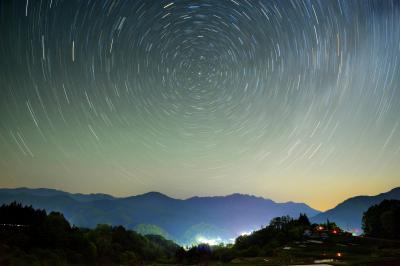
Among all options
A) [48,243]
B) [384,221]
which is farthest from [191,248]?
[384,221]

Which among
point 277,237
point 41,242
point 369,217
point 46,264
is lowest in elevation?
point 46,264

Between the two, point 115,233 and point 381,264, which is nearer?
point 381,264

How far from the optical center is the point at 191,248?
290 feet

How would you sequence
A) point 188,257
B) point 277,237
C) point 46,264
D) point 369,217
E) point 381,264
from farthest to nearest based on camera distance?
1. point 369,217
2. point 277,237
3. point 188,257
4. point 46,264
5. point 381,264

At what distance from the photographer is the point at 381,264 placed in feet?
129

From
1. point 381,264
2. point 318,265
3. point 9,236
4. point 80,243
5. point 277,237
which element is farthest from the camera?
point 277,237

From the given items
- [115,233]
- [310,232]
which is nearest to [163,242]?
[115,233]

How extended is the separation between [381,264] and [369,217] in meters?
78.8

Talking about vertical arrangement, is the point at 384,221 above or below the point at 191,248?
above

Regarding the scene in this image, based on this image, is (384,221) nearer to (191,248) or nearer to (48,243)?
(191,248)

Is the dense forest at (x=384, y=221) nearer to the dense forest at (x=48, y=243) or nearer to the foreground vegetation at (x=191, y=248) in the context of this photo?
the foreground vegetation at (x=191, y=248)

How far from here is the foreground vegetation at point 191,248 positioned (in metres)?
51.5

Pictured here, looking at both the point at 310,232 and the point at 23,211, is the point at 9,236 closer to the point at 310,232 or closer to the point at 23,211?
the point at 23,211

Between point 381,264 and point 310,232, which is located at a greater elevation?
point 310,232
